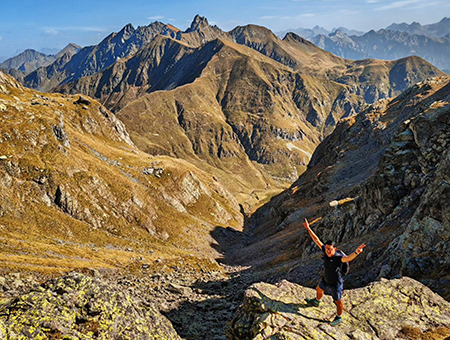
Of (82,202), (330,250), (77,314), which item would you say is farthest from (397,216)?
(82,202)

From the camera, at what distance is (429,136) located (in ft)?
147

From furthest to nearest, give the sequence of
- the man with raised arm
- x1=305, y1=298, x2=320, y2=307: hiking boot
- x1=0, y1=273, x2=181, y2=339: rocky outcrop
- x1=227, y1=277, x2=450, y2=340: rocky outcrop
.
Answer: x1=305, y1=298, x2=320, y2=307: hiking boot < the man with raised arm < x1=227, y1=277, x2=450, y2=340: rocky outcrop < x1=0, y1=273, x2=181, y2=339: rocky outcrop

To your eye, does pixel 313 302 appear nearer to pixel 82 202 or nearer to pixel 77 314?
pixel 77 314

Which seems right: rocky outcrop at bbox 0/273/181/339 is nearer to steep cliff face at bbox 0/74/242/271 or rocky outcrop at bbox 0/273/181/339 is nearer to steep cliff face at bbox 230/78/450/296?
steep cliff face at bbox 230/78/450/296

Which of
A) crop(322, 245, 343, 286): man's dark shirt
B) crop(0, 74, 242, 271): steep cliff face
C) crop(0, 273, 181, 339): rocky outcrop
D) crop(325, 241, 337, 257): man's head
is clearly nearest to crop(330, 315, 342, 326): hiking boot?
crop(322, 245, 343, 286): man's dark shirt

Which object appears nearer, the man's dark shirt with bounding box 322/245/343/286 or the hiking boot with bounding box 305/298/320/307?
the man's dark shirt with bounding box 322/245/343/286

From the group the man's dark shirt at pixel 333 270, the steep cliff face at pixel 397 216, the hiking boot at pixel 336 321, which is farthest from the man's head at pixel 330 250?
the steep cliff face at pixel 397 216

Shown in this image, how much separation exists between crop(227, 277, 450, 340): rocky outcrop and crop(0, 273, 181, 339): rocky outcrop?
6.04 metres

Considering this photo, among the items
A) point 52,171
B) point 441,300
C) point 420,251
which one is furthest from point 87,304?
point 52,171

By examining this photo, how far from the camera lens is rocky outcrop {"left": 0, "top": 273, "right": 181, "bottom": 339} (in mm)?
14367

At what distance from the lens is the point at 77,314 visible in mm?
16297

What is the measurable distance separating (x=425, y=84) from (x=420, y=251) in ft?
458

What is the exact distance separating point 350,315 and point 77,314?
1596 cm

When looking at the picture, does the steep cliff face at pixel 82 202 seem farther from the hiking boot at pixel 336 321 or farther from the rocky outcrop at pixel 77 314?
the hiking boot at pixel 336 321
